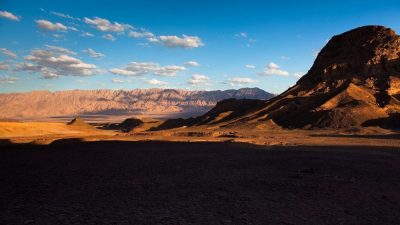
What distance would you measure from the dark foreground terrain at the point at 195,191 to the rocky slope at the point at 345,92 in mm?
37484

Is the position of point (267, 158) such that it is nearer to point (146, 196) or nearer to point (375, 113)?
point (146, 196)

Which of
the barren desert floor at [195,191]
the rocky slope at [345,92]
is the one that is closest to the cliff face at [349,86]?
the rocky slope at [345,92]

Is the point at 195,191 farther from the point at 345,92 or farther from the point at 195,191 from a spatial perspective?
the point at 345,92

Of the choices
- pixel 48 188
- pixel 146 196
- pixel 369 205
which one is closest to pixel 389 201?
pixel 369 205

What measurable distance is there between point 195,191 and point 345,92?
5526 centimetres

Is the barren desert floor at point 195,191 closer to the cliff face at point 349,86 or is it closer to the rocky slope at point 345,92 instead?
the rocky slope at point 345,92

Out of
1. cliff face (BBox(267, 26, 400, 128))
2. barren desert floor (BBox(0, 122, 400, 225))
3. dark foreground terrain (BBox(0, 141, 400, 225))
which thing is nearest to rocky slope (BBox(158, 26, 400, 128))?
cliff face (BBox(267, 26, 400, 128))

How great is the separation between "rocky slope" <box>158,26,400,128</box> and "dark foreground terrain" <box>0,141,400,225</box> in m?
37.5

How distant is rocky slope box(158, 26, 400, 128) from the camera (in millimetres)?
55281

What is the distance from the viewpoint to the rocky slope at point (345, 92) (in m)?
55.3

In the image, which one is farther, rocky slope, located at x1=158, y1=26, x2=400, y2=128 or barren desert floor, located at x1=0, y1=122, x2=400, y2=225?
rocky slope, located at x1=158, y1=26, x2=400, y2=128

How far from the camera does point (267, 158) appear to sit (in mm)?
21062

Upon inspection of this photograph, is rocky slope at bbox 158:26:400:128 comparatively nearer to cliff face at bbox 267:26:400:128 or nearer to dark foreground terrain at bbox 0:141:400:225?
cliff face at bbox 267:26:400:128

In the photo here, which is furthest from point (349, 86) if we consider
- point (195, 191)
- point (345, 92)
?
point (195, 191)
